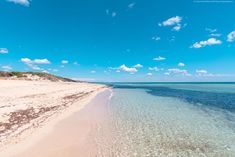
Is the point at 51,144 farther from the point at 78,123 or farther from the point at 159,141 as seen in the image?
the point at 159,141

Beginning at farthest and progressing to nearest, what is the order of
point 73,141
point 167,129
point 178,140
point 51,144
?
point 167,129 < point 178,140 < point 73,141 < point 51,144

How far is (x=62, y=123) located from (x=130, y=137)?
4482mm

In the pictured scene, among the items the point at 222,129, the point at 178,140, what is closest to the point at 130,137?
the point at 178,140

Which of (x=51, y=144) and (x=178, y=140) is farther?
(x=178, y=140)

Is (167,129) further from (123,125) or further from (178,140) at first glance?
(123,125)

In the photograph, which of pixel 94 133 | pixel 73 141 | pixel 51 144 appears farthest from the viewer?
pixel 94 133

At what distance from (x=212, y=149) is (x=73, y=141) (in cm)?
593

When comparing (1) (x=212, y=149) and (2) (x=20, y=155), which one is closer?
(2) (x=20, y=155)

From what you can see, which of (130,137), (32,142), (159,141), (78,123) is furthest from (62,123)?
(159,141)

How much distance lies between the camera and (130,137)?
28.6 feet

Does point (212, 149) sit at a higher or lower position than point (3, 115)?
lower

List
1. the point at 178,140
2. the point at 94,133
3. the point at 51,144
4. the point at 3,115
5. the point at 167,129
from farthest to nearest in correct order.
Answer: the point at 3,115
the point at 167,129
the point at 94,133
the point at 178,140
the point at 51,144

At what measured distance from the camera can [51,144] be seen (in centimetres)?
736

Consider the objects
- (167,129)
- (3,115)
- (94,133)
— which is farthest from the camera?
(3,115)
